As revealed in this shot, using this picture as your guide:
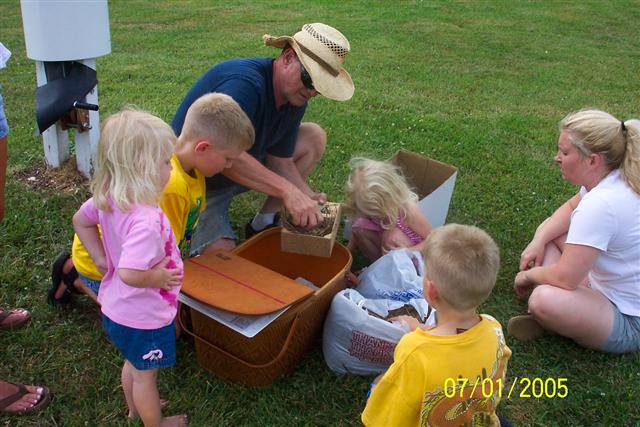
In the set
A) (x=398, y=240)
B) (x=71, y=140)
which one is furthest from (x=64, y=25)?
(x=398, y=240)

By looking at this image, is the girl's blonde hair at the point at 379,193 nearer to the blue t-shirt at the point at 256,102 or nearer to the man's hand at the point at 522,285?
the blue t-shirt at the point at 256,102

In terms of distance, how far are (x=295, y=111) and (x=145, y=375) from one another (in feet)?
5.88

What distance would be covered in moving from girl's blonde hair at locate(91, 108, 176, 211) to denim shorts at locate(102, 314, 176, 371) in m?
0.45

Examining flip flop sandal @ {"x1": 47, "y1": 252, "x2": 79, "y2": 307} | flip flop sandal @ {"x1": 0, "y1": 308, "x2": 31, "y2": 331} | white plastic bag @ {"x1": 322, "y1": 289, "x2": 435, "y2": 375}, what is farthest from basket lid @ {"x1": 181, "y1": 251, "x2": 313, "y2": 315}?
flip flop sandal @ {"x1": 0, "y1": 308, "x2": 31, "y2": 331}

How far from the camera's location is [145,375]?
216 centimetres

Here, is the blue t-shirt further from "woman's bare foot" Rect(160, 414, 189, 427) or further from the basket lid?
"woman's bare foot" Rect(160, 414, 189, 427)

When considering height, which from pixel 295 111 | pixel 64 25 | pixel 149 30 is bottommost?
pixel 149 30

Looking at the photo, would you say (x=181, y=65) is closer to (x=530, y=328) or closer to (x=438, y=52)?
(x=438, y=52)

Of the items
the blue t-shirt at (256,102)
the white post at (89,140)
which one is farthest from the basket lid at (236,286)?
the white post at (89,140)

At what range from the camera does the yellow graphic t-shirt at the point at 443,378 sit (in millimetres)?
1787

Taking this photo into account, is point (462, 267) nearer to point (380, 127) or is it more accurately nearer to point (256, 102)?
point (256, 102)

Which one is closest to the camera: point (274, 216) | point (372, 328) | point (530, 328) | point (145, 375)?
point (145, 375)

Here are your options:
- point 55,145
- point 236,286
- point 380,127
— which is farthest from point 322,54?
point 380,127

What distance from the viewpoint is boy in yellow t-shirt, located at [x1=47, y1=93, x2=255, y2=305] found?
2.39 m
